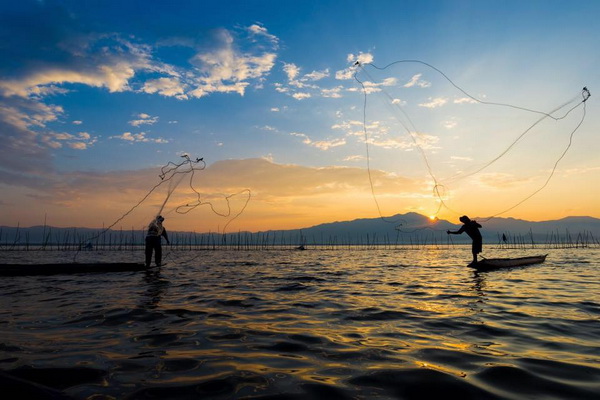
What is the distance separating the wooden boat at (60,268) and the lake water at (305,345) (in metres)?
7.90

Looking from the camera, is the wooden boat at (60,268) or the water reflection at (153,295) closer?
the water reflection at (153,295)

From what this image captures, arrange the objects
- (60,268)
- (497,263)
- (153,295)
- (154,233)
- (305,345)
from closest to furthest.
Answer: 1. (305,345)
2. (153,295)
3. (60,268)
4. (497,263)
5. (154,233)

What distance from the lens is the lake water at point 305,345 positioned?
12.9 feet

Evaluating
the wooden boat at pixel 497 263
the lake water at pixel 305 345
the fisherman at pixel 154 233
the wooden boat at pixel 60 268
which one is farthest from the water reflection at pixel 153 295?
the wooden boat at pixel 497 263

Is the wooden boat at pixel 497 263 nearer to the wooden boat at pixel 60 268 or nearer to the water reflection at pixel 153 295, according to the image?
the water reflection at pixel 153 295

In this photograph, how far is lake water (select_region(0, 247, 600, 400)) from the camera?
393 cm

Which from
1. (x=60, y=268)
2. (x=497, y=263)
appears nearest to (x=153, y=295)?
(x=60, y=268)

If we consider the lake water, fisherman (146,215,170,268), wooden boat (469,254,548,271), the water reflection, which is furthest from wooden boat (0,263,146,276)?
wooden boat (469,254,548,271)

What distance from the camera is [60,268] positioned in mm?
18219

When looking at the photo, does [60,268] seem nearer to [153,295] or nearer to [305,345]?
[153,295]

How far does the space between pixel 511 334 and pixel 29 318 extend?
9861mm

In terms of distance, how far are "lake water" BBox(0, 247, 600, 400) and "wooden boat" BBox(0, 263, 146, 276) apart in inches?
311

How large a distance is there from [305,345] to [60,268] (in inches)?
707

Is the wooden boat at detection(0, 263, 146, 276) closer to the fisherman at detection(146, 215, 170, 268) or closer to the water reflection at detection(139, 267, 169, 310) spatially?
the fisherman at detection(146, 215, 170, 268)
